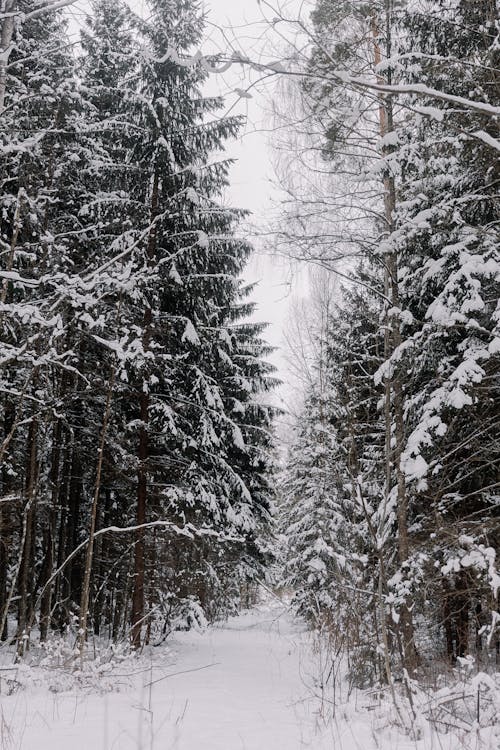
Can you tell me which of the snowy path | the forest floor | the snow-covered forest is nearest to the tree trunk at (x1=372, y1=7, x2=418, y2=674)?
the snow-covered forest

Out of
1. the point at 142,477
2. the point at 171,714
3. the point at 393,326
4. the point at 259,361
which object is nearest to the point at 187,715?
the point at 171,714

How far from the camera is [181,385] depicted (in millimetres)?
11641

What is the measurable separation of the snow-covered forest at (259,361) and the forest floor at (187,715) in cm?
5

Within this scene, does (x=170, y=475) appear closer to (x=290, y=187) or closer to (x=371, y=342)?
(x=371, y=342)

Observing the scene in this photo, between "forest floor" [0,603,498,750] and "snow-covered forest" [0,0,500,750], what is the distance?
5 centimetres

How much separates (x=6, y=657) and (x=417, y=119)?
10.8m

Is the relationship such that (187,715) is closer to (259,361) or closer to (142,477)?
(142,477)

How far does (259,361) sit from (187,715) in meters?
12.7

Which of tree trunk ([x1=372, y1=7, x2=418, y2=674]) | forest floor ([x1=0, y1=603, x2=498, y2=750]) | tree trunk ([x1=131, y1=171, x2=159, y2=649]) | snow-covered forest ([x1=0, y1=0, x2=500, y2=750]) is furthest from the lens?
tree trunk ([x1=131, y1=171, x2=159, y2=649])

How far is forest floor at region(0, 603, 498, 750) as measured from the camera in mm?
3592

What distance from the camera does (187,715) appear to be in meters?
4.80

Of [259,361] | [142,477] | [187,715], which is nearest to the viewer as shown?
[187,715]

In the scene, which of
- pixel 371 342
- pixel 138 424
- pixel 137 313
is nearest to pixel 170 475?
pixel 138 424

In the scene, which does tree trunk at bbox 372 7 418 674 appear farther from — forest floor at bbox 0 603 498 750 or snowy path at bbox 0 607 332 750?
snowy path at bbox 0 607 332 750
